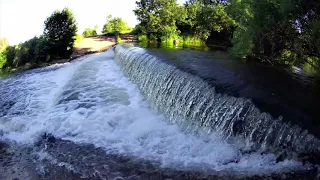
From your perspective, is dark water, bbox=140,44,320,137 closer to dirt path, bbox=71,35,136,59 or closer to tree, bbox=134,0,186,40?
dirt path, bbox=71,35,136,59

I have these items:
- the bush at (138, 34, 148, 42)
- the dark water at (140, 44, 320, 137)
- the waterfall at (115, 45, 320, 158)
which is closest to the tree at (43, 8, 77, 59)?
the bush at (138, 34, 148, 42)

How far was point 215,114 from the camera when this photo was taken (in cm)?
588

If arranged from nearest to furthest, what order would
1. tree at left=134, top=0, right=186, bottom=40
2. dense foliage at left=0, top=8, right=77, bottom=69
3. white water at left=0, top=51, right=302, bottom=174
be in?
white water at left=0, top=51, right=302, bottom=174 < dense foliage at left=0, top=8, right=77, bottom=69 < tree at left=134, top=0, right=186, bottom=40

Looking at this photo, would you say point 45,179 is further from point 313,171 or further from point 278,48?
point 278,48

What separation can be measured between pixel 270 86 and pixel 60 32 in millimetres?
15176

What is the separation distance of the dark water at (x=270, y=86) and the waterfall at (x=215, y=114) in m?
0.18

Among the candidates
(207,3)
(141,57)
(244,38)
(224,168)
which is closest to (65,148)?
(224,168)

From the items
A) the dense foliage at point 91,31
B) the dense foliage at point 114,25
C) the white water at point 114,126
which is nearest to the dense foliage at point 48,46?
the white water at point 114,126

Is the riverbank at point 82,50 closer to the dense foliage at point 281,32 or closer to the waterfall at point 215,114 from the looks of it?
the waterfall at point 215,114

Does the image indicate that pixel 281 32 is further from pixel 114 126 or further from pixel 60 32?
pixel 60 32

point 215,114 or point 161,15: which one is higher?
point 161,15

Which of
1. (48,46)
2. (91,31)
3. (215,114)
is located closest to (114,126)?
(215,114)

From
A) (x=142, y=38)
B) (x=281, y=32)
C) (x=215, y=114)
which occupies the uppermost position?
(x=281, y=32)

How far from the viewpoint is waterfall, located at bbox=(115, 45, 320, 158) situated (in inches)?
186
